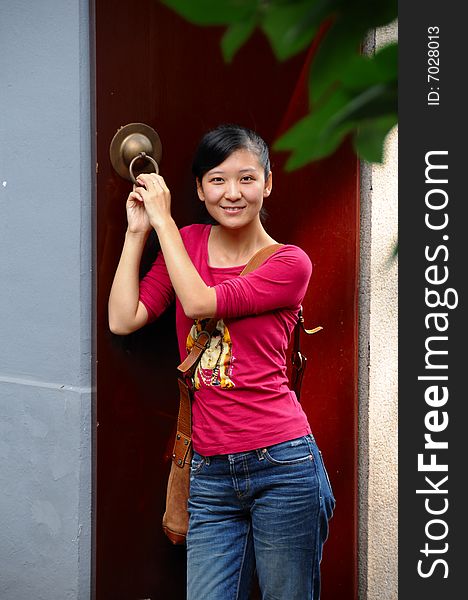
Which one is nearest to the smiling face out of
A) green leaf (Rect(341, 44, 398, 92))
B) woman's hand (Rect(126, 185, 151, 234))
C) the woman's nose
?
the woman's nose

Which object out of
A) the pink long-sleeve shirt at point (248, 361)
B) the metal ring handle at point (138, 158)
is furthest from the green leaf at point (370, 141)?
the metal ring handle at point (138, 158)

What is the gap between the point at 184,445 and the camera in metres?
2.40

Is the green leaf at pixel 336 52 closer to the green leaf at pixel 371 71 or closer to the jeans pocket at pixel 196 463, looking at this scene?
the green leaf at pixel 371 71

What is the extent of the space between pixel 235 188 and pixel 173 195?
419 mm

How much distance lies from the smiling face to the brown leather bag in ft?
0.38

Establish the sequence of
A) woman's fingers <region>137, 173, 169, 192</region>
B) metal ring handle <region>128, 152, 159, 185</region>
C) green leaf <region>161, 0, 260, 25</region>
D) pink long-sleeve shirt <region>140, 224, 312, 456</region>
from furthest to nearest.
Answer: metal ring handle <region>128, 152, 159, 185</region>
woman's fingers <region>137, 173, 169, 192</region>
pink long-sleeve shirt <region>140, 224, 312, 456</region>
green leaf <region>161, 0, 260, 25</region>

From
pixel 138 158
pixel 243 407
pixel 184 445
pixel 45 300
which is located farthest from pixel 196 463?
pixel 138 158

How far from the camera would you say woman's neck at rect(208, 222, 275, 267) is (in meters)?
2.37

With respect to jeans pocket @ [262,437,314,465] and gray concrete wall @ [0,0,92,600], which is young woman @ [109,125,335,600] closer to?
jeans pocket @ [262,437,314,465]

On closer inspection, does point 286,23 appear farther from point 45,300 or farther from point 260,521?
point 45,300

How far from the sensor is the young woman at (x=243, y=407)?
7.33 feet

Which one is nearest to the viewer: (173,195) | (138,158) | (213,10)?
(213,10)

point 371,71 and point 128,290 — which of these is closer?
point 371,71

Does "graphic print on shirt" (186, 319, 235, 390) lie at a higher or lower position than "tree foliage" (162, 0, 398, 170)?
lower
